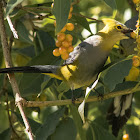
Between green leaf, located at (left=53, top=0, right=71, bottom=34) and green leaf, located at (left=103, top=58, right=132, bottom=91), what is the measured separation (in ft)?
1.70

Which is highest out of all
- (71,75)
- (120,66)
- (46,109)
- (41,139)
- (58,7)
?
(58,7)

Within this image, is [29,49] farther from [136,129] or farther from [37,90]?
[136,129]

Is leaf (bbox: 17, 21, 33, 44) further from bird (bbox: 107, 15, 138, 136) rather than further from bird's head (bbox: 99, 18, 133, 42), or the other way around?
bird (bbox: 107, 15, 138, 136)

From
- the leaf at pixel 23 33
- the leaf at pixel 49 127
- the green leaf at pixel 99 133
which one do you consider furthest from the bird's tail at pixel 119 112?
the leaf at pixel 23 33

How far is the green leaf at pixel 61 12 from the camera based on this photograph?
1.87 meters

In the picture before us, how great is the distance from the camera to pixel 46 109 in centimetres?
385

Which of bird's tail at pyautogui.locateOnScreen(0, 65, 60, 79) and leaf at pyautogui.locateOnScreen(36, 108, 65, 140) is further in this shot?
leaf at pyautogui.locateOnScreen(36, 108, 65, 140)

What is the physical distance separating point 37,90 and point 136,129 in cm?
133

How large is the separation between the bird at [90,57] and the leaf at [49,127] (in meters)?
0.36

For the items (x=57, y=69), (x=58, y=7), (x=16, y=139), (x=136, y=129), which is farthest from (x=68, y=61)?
(x=136, y=129)

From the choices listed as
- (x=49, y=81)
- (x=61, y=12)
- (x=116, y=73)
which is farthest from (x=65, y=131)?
(x=61, y=12)

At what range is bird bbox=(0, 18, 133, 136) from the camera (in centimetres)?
242

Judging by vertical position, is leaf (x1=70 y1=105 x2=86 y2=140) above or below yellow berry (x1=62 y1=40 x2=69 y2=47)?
below

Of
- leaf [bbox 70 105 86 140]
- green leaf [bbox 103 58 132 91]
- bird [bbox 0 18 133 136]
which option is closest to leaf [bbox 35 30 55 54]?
bird [bbox 0 18 133 136]
